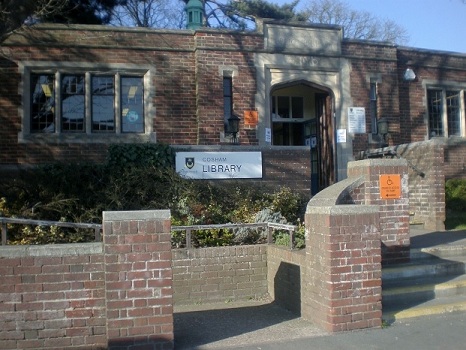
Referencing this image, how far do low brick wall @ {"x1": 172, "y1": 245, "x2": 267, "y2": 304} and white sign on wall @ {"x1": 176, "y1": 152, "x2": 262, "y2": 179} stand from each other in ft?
12.0

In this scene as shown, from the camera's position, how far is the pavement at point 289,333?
20.7 ft

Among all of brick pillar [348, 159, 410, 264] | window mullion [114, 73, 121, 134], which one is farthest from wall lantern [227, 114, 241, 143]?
brick pillar [348, 159, 410, 264]

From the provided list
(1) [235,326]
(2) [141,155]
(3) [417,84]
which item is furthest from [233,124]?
(1) [235,326]

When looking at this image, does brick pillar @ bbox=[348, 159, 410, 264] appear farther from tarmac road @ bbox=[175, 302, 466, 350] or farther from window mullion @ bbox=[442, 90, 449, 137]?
window mullion @ bbox=[442, 90, 449, 137]

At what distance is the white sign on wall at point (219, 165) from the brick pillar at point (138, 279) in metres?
6.49

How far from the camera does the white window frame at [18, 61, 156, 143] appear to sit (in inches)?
555

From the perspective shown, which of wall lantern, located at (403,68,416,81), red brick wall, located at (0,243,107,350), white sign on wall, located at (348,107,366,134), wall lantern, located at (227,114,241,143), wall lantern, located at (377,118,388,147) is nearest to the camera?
red brick wall, located at (0,243,107,350)

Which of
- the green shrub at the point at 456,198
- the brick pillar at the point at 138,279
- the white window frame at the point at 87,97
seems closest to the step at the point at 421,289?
the brick pillar at the point at 138,279

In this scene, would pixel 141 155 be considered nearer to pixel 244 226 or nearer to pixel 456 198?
pixel 244 226

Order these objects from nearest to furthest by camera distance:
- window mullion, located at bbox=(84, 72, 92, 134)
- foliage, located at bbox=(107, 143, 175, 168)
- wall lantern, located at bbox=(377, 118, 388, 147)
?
foliage, located at bbox=(107, 143, 175, 168) → window mullion, located at bbox=(84, 72, 92, 134) → wall lantern, located at bbox=(377, 118, 388, 147)

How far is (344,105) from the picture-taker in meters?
15.9

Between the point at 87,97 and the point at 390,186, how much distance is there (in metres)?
8.85

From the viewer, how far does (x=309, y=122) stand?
17500 mm

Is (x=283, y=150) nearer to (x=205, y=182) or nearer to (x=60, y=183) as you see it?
(x=205, y=182)
